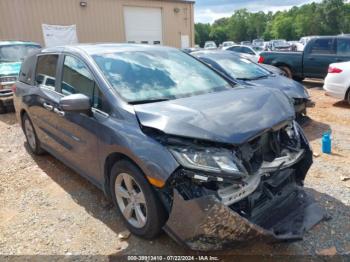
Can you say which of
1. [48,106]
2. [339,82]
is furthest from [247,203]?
[339,82]

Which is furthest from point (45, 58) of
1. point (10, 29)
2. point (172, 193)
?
point (10, 29)

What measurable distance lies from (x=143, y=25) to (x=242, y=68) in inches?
489

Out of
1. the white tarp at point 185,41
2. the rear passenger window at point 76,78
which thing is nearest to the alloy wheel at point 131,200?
the rear passenger window at point 76,78

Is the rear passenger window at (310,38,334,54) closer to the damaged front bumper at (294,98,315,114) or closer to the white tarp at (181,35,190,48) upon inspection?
the damaged front bumper at (294,98,315,114)

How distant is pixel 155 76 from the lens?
3207 mm

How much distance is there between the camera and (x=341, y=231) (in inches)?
112

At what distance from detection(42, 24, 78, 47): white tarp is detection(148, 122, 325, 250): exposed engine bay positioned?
14.3 metres

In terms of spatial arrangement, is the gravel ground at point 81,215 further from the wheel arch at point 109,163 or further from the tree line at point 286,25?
the tree line at point 286,25

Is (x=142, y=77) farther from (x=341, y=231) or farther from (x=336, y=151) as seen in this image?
(x=336, y=151)

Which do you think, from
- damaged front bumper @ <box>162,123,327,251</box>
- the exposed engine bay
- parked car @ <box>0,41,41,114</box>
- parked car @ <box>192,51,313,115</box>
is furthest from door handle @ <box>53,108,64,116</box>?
parked car @ <box>0,41,41,114</box>

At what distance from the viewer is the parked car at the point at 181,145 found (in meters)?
2.23

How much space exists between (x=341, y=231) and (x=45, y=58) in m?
3.93

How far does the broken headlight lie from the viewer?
2209 mm

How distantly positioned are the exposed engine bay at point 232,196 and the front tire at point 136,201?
144 mm
